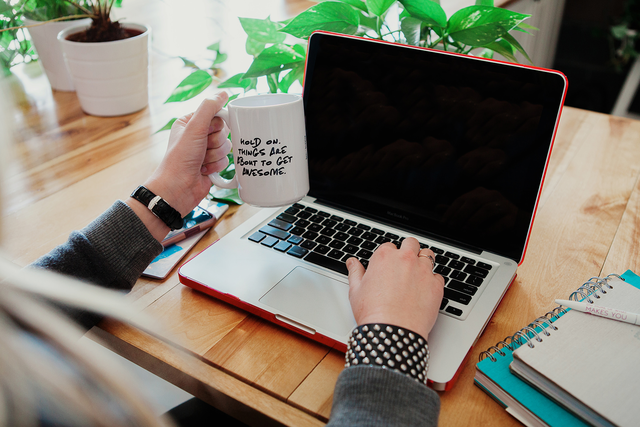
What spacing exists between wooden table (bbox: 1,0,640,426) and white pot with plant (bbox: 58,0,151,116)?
0.04 m

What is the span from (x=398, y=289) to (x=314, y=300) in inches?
4.7

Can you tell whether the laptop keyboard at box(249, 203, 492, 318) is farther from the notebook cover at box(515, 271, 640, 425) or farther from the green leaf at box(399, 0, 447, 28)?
the green leaf at box(399, 0, 447, 28)

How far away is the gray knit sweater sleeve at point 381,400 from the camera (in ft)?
1.38

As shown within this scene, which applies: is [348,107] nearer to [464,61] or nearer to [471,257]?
[464,61]

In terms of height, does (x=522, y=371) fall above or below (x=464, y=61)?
below

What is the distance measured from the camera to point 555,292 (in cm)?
62

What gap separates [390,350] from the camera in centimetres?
46

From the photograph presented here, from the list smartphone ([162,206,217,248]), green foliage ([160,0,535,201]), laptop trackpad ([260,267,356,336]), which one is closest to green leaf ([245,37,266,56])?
green foliage ([160,0,535,201])

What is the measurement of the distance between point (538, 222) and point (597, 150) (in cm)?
37

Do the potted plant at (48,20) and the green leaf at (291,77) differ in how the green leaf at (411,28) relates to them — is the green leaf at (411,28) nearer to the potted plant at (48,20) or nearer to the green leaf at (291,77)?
the green leaf at (291,77)

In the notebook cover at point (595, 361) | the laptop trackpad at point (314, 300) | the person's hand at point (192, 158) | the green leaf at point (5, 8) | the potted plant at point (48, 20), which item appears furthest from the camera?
the potted plant at point (48, 20)

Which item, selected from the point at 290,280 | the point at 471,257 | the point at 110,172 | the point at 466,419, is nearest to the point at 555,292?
the point at 471,257

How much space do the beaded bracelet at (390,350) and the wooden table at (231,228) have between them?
0.18ft

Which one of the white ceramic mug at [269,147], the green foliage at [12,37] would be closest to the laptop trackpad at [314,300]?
the white ceramic mug at [269,147]
